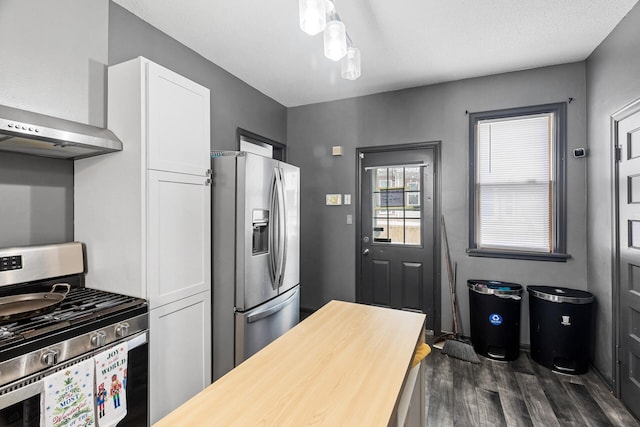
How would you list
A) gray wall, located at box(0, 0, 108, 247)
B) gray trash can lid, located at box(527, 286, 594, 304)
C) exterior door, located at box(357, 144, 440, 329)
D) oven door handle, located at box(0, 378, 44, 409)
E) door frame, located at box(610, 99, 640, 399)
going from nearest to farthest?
1. oven door handle, located at box(0, 378, 44, 409)
2. gray wall, located at box(0, 0, 108, 247)
3. door frame, located at box(610, 99, 640, 399)
4. gray trash can lid, located at box(527, 286, 594, 304)
5. exterior door, located at box(357, 144, 440, 329)

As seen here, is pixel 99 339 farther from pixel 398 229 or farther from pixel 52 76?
pixel 398 229

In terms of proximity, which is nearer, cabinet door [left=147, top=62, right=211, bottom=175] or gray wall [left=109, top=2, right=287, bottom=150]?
cabinet door [left=147, top=62, right=211, bottom=175]

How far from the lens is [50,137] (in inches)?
58.7

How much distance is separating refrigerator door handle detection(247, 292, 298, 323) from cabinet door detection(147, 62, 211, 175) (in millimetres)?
1136

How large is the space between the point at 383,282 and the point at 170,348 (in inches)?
96.3

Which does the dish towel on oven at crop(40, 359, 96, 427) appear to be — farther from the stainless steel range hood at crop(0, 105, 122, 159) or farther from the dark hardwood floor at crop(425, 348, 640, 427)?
the dark hardwood floor at crop(425, 348, 640, 427)

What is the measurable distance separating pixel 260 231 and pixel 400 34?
1.96 m

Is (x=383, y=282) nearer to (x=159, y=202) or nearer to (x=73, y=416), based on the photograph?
(x=159, y=202)

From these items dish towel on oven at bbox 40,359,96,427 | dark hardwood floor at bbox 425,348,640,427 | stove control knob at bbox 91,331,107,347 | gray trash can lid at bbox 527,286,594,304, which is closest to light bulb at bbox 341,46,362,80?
stove control knob at bbox 91,331,107,347

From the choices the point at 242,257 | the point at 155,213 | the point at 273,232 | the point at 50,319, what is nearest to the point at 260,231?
the point at 273,232

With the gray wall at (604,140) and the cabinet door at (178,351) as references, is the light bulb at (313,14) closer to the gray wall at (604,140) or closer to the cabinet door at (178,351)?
the cabinet door at (178,351)

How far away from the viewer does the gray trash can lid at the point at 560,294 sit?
A: 257cm

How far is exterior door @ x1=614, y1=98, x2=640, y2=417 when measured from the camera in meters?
2.06

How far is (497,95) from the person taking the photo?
3164 mm
